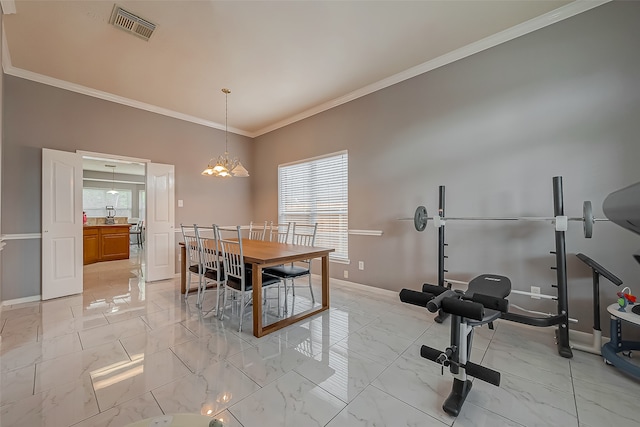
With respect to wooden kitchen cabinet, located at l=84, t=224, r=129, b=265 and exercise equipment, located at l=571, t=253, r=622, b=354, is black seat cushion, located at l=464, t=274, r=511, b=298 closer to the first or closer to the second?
exercise equipment, located at l=571, t=253, r=622, b=354

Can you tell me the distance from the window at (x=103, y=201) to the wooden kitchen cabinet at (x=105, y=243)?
3.98 meters

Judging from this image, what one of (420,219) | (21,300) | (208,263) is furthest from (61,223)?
(420,219)

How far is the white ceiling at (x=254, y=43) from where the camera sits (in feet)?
7.51

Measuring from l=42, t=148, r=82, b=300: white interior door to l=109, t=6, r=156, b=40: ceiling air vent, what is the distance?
6.97ft

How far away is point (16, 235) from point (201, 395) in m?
3.62

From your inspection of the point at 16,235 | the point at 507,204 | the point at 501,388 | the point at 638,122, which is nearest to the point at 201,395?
the point at 501,388

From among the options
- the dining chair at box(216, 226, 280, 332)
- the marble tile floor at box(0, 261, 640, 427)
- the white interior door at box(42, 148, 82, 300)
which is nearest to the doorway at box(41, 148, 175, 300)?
the white interior door at box(42, 148, 82, 300)

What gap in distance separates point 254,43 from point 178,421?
3166 mm

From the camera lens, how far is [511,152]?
8.42 feet

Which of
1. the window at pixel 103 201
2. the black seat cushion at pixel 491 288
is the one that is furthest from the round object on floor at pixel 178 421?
the window at pixel 103 201

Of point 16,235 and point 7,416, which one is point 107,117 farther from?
point 7,416

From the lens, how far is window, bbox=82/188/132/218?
353 inches

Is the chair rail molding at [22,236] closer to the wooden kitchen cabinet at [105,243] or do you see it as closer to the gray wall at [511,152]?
the wooden kitchen cabinet at [105,243]

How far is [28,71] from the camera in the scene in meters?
3.23
